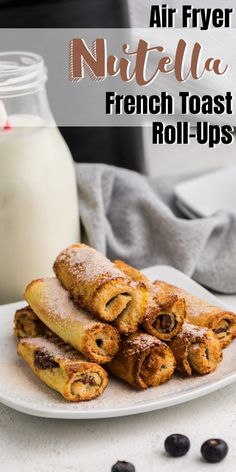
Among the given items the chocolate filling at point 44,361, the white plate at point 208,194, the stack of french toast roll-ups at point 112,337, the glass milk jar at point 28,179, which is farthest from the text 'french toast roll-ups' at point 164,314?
the white plate at point 208,194

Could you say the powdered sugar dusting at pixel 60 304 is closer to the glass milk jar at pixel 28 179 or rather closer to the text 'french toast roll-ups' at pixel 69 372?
the text 'french toast roll-ups' at pixel 69 372

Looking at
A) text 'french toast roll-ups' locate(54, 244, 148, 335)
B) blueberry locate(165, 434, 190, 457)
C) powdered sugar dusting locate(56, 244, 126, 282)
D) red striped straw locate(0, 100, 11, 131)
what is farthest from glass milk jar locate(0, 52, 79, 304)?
blueberry locate(165, 434, 190, 457)

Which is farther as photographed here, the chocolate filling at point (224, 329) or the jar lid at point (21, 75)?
the jar lid at point (21, 75)

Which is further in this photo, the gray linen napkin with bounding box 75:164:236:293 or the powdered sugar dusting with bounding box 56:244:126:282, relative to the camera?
the gray linen napkin with bounding box 75:164:236:293

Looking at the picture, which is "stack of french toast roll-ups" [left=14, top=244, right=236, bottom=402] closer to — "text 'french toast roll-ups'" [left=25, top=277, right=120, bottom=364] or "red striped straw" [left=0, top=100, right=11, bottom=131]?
"text 'french toast roll-ups'" [left=25, top=277, right=120, bottom=364]

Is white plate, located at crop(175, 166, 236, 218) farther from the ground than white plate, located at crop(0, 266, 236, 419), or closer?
closer

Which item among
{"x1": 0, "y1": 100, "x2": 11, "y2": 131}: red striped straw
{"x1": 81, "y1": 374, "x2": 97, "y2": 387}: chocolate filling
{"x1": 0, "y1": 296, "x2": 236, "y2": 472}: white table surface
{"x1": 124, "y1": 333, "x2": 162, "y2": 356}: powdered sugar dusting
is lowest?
{"x1": 0, "y1": 296, "x2": 236, "y2": 472}: white table surface

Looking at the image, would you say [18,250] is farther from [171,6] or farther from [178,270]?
[171,6]
